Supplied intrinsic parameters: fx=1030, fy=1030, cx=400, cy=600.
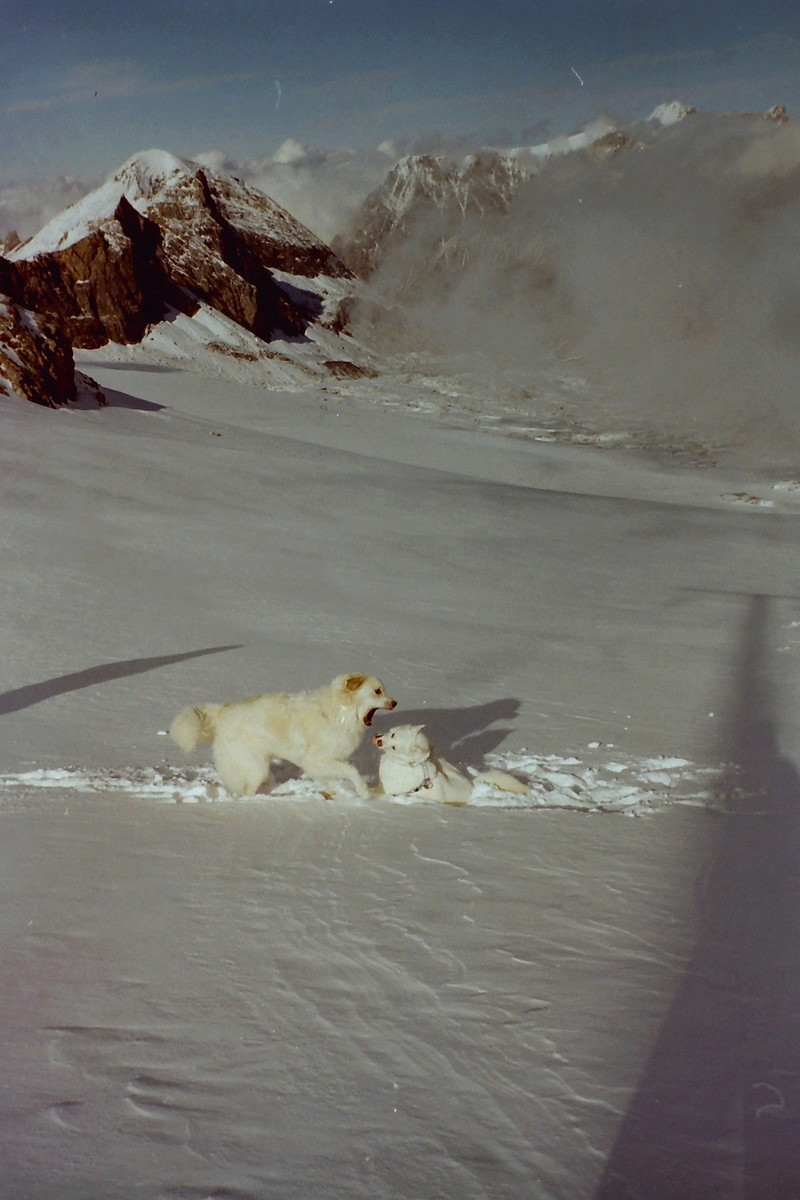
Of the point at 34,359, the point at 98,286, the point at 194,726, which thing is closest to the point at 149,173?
the point at 98,286

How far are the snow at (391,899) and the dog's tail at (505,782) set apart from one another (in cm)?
7

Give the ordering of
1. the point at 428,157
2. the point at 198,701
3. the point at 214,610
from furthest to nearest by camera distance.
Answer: the point at 428,157 → the point at 214,610 → the point at 198,701

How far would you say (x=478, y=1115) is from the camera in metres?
2.51

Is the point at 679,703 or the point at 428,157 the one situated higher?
the point at 428,157

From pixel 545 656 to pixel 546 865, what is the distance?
4.72 metres

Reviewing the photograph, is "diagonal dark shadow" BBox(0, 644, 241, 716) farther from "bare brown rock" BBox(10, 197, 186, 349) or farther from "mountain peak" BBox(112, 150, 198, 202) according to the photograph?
"mountain peak" BBox(112, 150, 198, 202)

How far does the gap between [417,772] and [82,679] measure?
3152mm

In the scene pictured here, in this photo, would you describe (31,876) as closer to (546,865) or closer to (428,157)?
(546,865)

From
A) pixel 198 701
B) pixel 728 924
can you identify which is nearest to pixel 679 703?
pixel 198 701

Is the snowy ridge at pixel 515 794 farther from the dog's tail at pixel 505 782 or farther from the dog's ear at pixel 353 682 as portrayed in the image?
the dog's ear at pixel 353 682

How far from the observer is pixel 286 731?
5.10 meters

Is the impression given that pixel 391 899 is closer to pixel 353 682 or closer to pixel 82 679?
pixel 353 682

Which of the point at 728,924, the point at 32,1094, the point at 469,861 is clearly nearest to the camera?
the point at 32,1094

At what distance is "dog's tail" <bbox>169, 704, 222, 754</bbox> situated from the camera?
5.04m
